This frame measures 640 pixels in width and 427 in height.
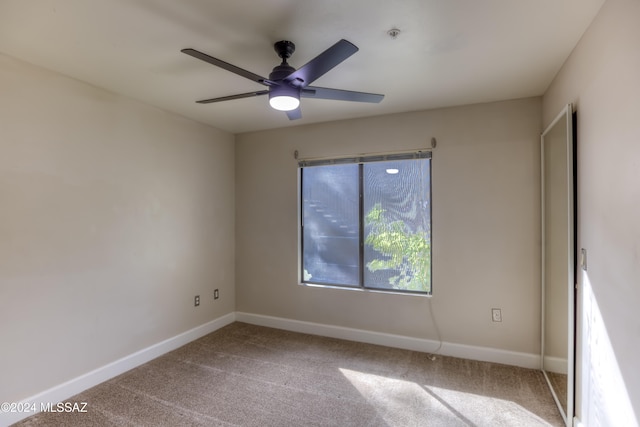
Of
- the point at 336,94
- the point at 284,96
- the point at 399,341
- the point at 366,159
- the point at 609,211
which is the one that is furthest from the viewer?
the point at 366,159

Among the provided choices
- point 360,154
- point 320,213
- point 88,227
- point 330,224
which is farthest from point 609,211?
point 88,227

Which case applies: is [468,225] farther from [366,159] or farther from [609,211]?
[609,211]

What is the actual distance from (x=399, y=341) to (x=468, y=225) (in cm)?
135

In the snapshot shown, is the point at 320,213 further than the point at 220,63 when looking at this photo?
Yes

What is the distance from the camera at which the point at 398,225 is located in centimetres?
330

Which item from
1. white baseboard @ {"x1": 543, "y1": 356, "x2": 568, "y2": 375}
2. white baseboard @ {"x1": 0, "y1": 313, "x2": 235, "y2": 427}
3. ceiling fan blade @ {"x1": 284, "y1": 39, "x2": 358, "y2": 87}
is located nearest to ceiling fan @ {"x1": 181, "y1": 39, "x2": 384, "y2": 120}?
ceiling fan blade @ {"x1": 284, "y1": 39, "x2": 358, "y2": 87}

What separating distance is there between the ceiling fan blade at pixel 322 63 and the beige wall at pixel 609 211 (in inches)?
46.9

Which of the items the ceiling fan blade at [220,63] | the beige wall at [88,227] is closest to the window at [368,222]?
the beige wall at [88,227]

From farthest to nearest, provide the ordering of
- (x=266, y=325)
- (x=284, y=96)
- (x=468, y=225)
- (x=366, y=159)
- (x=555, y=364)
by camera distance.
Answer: (x=266, y=325)
(x=366, y=159)
(x=468, y=225)
(x=555, y=364)
(x=284, y=96)

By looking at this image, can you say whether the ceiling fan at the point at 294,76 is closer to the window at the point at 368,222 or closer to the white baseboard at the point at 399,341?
the window at the point at 368,222

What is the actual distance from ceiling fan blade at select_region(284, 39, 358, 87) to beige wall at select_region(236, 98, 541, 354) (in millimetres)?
1707

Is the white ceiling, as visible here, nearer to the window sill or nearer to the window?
the window

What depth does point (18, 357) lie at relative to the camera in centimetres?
213

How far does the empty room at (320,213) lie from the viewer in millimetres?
1668
